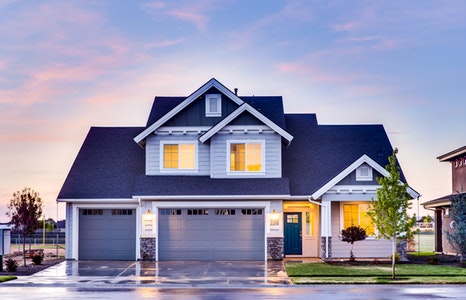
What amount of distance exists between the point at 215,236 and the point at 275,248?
2919 millimetres

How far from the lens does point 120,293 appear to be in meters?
21.0

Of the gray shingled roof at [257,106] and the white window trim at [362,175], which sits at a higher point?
the gray shingled roof at [257,106]

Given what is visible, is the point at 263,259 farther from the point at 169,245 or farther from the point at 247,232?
the point at 169,245

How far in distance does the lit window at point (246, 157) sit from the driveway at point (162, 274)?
460 cm

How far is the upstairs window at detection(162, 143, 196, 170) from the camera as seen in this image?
33656 mm

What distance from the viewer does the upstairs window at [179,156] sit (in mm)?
33656

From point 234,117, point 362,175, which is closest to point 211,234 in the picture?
point 234,117

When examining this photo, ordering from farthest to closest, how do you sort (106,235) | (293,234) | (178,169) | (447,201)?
(447,201) < (293,234) < (178,169) < (106,235)

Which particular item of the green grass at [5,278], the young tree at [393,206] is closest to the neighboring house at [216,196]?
the young tree at [393,206]

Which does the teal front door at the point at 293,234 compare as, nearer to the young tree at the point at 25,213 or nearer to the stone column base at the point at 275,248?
the stone column base at the point at 275,248

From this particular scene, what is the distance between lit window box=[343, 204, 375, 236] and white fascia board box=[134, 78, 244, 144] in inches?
292

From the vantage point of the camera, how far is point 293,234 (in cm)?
3444

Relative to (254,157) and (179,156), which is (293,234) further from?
(179,156)

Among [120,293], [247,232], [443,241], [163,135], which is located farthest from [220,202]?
[443,241]
